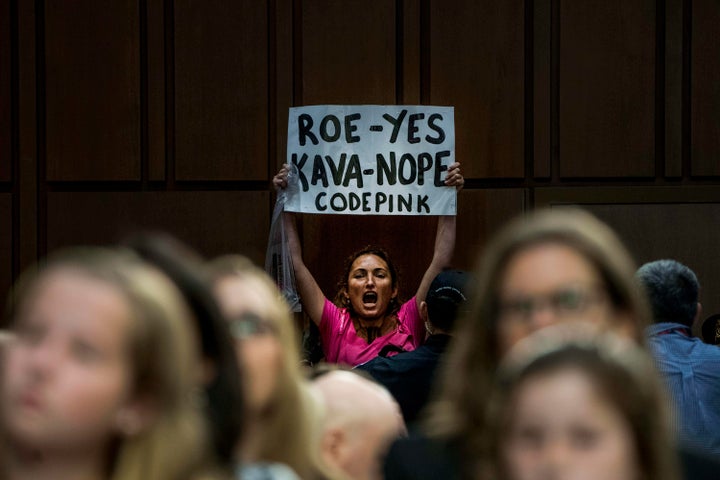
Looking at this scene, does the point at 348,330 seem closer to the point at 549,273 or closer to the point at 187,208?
the point at 187,208

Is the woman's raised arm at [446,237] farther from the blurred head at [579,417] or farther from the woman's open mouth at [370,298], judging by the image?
the blurred head at [579,417]

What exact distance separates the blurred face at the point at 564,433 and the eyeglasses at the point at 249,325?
41cm

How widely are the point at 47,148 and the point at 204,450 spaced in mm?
5045

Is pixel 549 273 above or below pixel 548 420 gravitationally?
above

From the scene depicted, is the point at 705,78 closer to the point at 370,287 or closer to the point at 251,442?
the point at 370,287

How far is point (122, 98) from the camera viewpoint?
626cm

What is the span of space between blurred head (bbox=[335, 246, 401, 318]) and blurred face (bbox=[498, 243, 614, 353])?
3.56 m

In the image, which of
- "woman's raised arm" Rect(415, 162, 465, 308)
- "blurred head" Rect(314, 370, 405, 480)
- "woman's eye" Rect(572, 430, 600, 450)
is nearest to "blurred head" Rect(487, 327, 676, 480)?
"woman's eye" Rect(572, 430, 600, 450)

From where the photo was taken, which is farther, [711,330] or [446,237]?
[446,237]

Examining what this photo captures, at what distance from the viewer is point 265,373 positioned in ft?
5.82

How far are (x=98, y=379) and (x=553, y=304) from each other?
2.31 ft

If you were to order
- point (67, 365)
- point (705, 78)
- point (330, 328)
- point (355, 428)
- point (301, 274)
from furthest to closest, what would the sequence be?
point (705, 78)
point (301, 274)
point (330, 328)
point (355, 428)
point (67, 365)

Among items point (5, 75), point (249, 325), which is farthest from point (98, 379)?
point (5, 75)

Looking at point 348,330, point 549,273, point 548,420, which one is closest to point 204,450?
point 548,420
